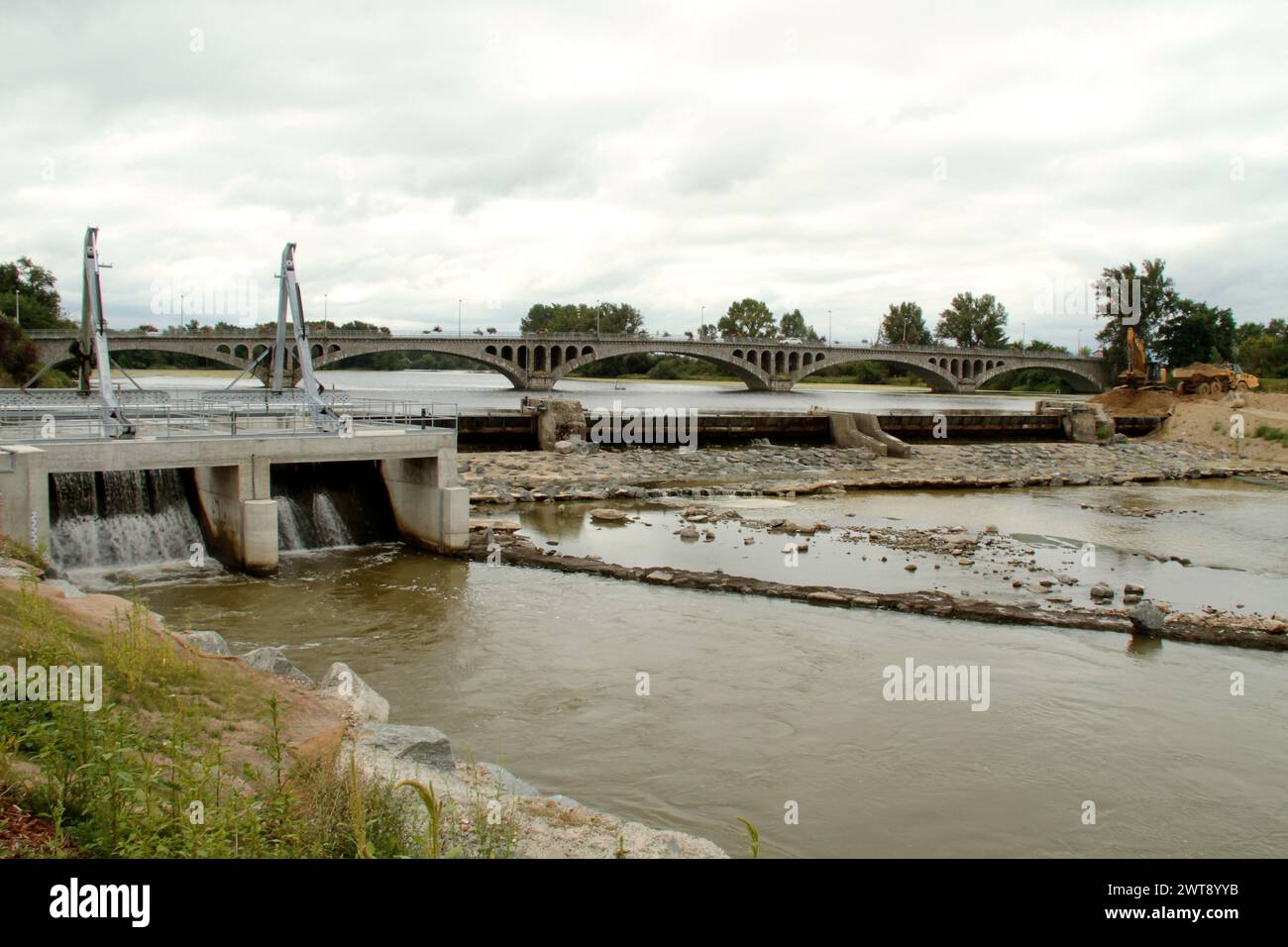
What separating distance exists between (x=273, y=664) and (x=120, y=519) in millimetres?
11755

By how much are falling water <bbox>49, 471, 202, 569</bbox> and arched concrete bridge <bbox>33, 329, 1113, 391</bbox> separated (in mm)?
48558

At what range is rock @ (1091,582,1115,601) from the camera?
1984 centimetres

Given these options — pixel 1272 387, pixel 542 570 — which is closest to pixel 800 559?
pixel 542 570

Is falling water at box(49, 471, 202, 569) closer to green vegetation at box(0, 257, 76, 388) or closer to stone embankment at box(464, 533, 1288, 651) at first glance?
stone embankment at box(464, 533, 1288, 651)

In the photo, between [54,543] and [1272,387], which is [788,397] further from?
[54,543]

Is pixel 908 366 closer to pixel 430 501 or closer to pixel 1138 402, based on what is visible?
pixel 1138 402

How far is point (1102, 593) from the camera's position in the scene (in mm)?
19984

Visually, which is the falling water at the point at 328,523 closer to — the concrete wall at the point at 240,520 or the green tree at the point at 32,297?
the concrete wall at the point at 240,520

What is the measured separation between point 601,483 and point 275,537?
16633mm

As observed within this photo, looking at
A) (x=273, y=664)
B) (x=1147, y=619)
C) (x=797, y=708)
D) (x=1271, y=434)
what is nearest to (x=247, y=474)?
(x=273, y=664)

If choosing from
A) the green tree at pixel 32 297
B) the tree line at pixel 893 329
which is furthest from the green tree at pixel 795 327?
the green tree at pixel 32 297

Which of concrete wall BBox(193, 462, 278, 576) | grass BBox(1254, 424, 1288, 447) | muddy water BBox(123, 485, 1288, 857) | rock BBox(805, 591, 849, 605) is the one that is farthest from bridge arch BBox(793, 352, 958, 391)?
concrete wall BBox(193, 462, 278, 576)

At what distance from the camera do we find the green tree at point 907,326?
150 metres

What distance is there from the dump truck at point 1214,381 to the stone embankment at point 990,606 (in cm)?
5202
